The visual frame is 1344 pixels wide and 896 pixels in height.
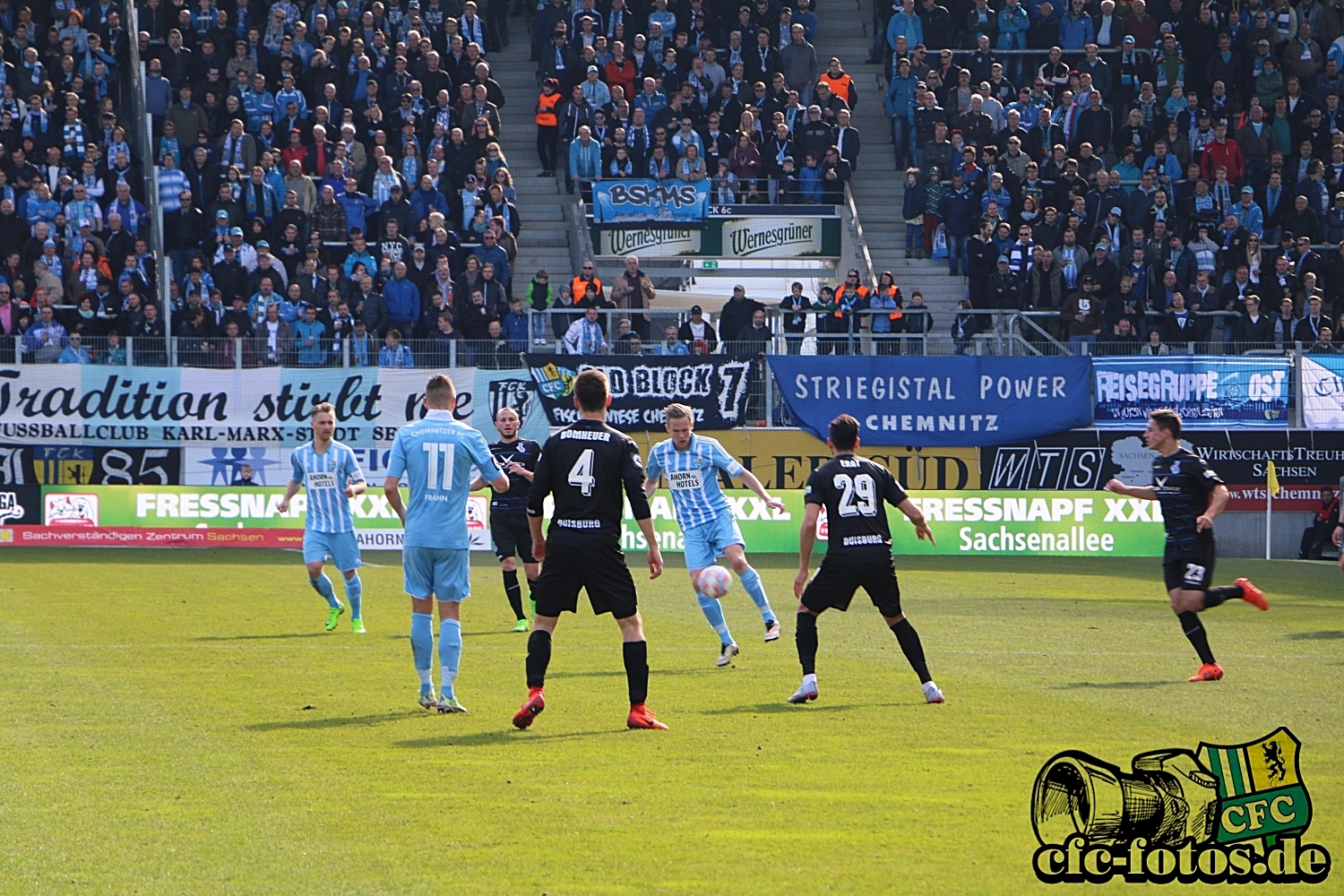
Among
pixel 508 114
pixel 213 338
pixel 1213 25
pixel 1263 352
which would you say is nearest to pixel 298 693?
pixel 213 338

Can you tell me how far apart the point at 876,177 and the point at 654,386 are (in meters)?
10.4

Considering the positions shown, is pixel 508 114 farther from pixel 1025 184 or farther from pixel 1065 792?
pixel 1065 792

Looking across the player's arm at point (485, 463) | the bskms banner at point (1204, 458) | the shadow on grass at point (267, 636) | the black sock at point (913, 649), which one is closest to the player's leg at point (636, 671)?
the player's arm at point (485, 463)

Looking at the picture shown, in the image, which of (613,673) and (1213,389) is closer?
(613,673)

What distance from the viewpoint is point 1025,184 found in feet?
111

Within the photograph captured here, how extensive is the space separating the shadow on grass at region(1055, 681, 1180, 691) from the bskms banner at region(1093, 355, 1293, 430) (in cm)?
1814

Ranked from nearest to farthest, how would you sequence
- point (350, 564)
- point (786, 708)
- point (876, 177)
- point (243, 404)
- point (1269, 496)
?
1. point (786, 708)
2. point (350, 564)
3. point (243, 404)
4. point (1269, 496)
5. point (876, 177)

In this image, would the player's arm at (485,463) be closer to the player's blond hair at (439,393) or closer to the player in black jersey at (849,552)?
the player's blond hair at (439,393)

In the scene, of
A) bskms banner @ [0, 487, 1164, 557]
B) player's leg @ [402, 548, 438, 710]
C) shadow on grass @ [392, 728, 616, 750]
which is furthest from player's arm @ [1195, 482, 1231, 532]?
bskms banner @ [0, 487, 1164, 557]

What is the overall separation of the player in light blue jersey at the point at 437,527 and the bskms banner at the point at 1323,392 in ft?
75.1

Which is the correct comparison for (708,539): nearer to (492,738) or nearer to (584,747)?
(492,738)

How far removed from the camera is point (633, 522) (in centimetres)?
2908

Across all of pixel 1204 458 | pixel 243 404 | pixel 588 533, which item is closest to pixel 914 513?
pixel 588 533

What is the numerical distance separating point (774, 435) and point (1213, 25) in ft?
51.0
